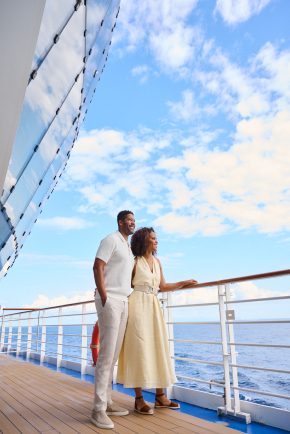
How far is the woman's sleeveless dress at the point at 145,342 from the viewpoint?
7.57ft

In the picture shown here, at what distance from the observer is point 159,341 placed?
2.41 meters

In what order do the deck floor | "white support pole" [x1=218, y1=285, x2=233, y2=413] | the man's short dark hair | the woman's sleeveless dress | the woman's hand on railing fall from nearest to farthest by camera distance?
the deck floor, the woman's sleeveless dress, "white support pole" [x1=218, y1=285, x2=233, y2=413], the man's short dark hair, the woman's hand on railing

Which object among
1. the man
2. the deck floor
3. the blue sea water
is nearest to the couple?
the man

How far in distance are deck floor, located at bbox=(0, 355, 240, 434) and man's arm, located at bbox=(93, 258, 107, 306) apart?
695 mm

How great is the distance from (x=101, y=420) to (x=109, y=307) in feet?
1.99

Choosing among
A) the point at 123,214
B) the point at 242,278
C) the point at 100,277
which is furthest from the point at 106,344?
the point at 242,278

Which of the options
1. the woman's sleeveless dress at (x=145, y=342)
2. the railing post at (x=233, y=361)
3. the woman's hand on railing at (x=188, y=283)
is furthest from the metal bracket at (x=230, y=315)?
the woman's sleeveless dress at (x=145, y=342)

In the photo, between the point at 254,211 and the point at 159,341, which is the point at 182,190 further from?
the point at 159,341

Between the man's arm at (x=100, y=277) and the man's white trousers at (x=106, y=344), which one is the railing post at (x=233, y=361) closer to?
the man's white trousers at (x=106, y=344)

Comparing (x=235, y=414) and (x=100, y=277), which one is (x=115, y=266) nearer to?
(x=100, y=277)

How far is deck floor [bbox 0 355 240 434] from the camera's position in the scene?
6.73 feet

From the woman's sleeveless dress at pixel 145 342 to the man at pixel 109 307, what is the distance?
0.07 metres

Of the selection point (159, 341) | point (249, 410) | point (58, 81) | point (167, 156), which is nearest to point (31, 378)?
point (159, 341)

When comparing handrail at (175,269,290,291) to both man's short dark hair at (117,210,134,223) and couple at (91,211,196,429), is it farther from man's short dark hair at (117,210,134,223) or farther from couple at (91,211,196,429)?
man's short dark hair at (117,210,134,223)
